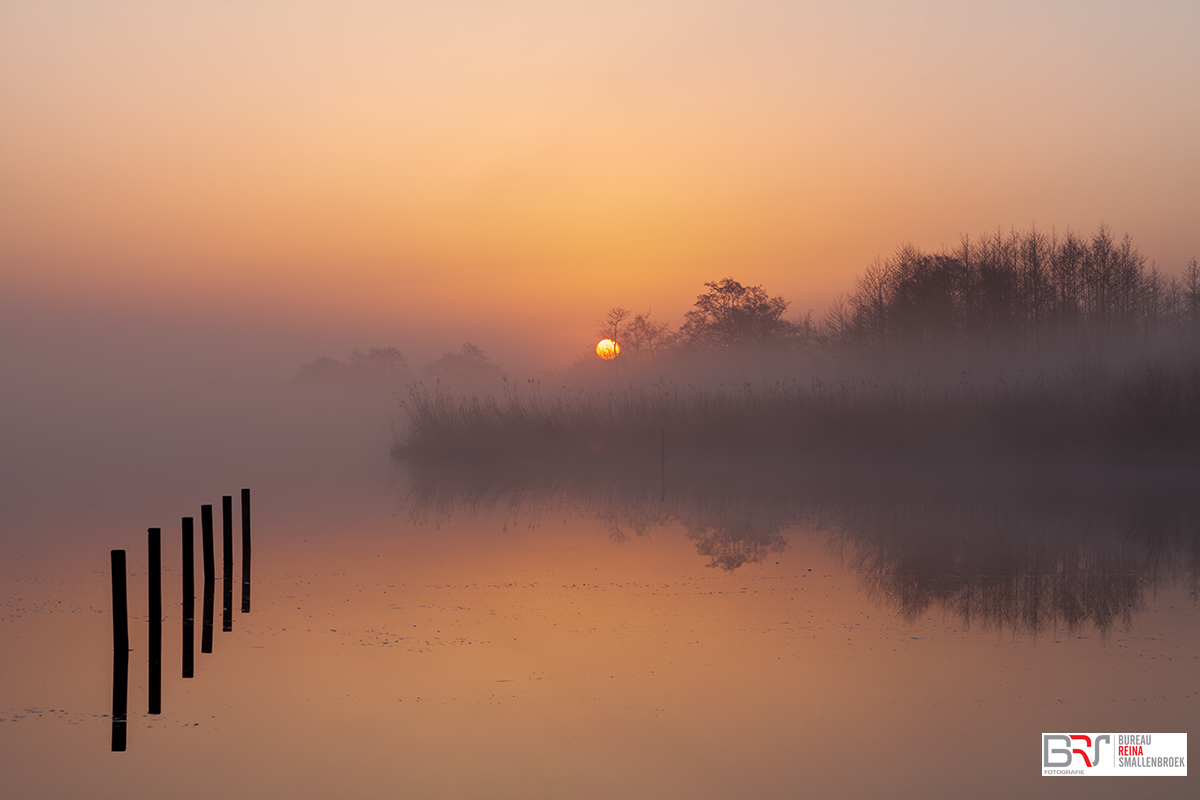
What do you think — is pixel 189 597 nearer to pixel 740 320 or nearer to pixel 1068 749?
pixel 1068 749

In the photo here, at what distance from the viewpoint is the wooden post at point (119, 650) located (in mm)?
5457

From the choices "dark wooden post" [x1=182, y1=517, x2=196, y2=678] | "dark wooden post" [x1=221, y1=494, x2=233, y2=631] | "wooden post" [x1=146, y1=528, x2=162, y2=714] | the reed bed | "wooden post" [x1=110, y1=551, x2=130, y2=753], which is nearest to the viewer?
"wooden post" [x1=110, y1=551, x2=130, y2=753]

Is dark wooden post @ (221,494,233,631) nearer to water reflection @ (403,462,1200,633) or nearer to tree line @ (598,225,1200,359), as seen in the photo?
water reflection @ (403,462,1200,633)

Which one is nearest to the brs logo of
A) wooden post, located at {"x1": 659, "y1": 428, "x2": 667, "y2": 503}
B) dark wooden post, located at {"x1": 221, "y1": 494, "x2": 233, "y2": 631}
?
dark wooden post, located at {"x1": 221, "y1": 494, "x2": 233, "y2": 631}

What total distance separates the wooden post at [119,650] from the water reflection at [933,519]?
5.21 metres

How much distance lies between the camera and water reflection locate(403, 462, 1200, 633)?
26.7 feet

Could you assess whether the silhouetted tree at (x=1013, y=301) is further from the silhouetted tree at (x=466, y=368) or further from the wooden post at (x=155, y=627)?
the silhouetted tree at (x=466, y=368)

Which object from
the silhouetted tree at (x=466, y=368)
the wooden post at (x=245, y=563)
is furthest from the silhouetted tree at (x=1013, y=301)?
the silhouetted tree at (x=466, y=368)

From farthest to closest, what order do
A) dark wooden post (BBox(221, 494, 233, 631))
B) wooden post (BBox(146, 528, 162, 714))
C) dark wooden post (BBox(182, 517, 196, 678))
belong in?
dark wooden post (BBox(221, 494, 233, 631))
dark wooden post (BBox(182, 517, 196, 678))
wooden post (BBox(146, 528, 162, 714))

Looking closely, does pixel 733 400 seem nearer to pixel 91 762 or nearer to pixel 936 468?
pixel 936 468

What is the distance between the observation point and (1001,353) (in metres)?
39.7

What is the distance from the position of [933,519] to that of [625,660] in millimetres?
7573
